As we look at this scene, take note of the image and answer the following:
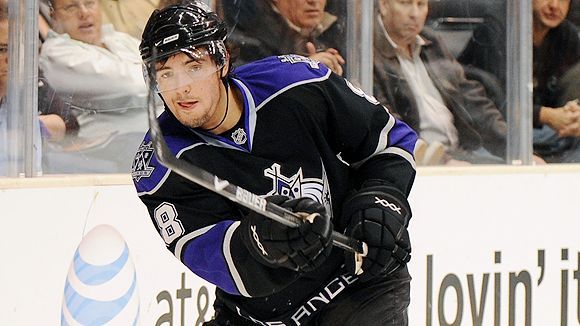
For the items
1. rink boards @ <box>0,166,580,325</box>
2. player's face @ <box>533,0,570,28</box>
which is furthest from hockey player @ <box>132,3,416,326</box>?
player's face @ <box>533,0,570,28</box>

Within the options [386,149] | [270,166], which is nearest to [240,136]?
[270,166]

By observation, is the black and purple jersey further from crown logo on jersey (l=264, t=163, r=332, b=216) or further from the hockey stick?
the hockey stick

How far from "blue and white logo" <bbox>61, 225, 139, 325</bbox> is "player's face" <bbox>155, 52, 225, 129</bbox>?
1168mm

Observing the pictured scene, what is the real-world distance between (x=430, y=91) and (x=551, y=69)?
630 mm

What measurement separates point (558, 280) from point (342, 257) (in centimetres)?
236

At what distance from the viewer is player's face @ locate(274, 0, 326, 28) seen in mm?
4156

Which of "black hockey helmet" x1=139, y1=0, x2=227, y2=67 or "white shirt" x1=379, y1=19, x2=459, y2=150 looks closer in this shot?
"black hockey helmet" x1=139, y1=0, x2=227, y2=67

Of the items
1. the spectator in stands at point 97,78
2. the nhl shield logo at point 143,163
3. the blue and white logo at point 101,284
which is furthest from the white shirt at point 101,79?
the nhl shield logo at point 143,163

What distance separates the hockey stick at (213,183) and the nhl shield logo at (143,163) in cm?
18

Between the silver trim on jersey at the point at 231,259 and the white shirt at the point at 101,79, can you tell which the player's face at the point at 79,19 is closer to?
the white shirt at the point at 101,79

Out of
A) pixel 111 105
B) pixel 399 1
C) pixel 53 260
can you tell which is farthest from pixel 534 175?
pixel 53 260

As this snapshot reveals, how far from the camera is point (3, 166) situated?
3.50 meters

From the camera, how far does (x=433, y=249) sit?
14.4 feet

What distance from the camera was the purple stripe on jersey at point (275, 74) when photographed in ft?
8.44
